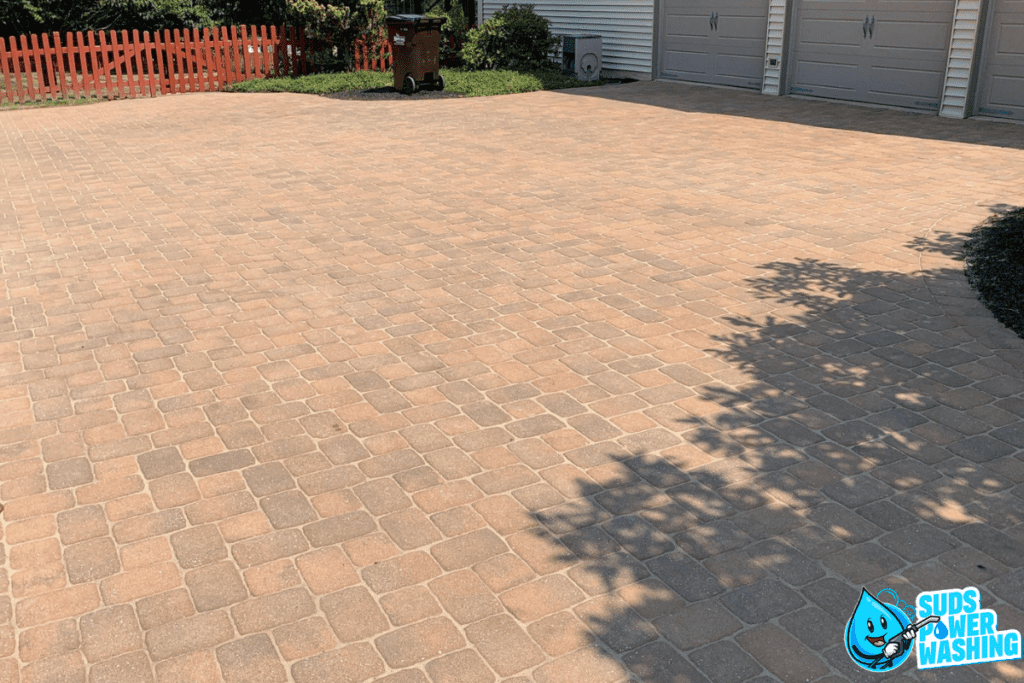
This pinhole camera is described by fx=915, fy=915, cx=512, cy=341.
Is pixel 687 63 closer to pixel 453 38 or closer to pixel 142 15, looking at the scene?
pixel 453 38

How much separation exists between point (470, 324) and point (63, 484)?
2.83 m

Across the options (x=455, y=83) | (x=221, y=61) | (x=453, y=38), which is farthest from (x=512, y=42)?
(x=221, y=61)

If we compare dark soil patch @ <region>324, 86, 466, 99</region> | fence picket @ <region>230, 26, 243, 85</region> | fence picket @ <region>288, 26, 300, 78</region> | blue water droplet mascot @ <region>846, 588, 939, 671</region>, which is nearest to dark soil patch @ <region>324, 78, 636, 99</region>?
dark soil patch @ <region>324, 86, 466, 99</region>

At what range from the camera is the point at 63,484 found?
448 centimetres

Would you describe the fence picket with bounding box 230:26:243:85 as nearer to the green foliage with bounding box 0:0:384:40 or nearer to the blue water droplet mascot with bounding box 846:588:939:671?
the green foliage with bounding box 0:0:384:40

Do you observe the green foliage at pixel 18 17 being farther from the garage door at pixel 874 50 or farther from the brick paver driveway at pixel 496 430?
the garage door at pixel 874 50

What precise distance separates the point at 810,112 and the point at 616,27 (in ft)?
22.0

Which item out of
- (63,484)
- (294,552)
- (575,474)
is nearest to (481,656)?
(294,552)

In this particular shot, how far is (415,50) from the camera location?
17.9m

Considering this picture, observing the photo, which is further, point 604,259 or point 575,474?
point 604,259

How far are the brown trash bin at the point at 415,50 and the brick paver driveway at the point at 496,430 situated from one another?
8498 mm

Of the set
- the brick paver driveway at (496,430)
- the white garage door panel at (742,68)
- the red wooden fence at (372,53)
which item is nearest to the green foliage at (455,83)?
the red wooden fence at (372,53)

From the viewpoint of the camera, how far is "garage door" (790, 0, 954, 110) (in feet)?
46.8

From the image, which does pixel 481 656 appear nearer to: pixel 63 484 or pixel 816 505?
pixel 816 505
